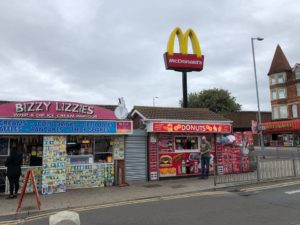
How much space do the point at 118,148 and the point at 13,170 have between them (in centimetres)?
440

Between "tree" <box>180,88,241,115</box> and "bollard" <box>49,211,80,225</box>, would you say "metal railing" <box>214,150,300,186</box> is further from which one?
"tree" <box>180,88,241,115</box>

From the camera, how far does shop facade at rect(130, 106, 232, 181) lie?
13.9 m

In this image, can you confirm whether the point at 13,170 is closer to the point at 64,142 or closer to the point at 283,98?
the point at 64,142

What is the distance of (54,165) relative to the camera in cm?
1153

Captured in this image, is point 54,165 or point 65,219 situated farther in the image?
point 54,165

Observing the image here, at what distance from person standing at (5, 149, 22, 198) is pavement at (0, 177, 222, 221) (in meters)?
0.42

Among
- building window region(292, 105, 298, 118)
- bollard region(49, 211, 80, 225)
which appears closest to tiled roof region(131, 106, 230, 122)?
bollard region(49, 211, 80, 225)

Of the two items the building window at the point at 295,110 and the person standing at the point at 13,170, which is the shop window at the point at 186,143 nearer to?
the person standing at the point at 13,170

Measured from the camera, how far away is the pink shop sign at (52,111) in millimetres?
11078

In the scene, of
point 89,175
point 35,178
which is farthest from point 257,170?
point 35,178

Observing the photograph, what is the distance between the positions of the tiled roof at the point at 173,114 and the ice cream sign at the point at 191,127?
1.33 feet

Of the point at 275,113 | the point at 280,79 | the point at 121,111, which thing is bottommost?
the point at 121,111

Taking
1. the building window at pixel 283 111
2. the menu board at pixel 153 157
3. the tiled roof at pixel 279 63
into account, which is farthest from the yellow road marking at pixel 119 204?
the tiled roof at pixel 279 63

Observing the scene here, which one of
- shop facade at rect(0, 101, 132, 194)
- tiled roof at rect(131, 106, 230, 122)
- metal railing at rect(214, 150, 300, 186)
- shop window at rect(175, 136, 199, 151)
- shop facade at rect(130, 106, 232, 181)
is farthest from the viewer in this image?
shop window at rect(175, 136, 199, 151)
